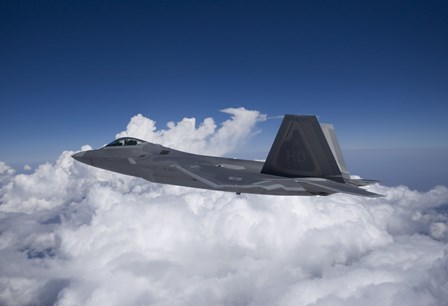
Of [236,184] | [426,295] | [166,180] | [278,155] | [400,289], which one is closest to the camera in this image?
[236,184]

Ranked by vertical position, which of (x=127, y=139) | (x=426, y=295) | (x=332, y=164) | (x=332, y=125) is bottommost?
(x=426, y=295)

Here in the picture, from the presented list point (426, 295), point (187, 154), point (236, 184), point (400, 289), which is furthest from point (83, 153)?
Result: point (426, 295)

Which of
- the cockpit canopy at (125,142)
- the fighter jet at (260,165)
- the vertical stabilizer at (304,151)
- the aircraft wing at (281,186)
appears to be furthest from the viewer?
the cockpit canopy at (125,142)

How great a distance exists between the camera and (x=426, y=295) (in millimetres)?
166000

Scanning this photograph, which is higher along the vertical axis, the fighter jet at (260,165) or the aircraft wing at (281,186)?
the fighter jet at (260,165)

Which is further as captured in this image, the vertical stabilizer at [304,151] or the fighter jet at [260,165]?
A: the vertical stabilizer at [304,151]

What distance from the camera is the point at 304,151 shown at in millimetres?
9258

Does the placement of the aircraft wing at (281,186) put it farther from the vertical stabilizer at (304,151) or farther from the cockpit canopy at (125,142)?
the cockpit canopy at (125,142)

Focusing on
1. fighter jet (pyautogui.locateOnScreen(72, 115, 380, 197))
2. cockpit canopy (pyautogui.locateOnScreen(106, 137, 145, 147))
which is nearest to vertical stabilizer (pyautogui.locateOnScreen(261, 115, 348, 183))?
fighter jet (pyautogui.locateOnScreen(72, 115, 380, 197))

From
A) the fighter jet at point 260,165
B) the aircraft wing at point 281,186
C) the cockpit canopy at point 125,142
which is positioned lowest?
the aircraft wing at point 281,186

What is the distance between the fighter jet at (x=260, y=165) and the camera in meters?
7.93

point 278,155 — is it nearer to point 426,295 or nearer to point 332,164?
point 332,164

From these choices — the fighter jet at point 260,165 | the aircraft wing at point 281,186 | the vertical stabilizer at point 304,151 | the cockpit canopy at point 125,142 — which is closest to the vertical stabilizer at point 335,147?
the fighter jet at point 260,165

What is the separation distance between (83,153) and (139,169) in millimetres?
4439
